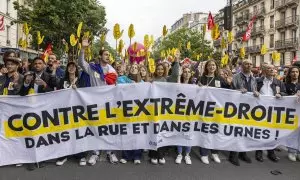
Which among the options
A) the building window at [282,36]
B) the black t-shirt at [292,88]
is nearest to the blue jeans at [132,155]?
the black t-shirt at [292,88]

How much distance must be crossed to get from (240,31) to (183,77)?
5809 cm

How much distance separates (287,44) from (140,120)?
43639 millimetres

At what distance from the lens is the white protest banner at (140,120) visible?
5.32m

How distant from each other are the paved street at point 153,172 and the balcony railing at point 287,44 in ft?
135

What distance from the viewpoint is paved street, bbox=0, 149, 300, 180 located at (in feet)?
16.5

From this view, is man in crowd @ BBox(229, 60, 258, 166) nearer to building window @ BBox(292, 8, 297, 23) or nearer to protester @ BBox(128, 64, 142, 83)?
protester @ BBox(128, 64, 142, 83)

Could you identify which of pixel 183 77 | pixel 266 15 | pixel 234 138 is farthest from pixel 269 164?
pixel 266 15

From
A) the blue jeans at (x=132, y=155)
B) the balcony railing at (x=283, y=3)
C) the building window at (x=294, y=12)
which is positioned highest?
the balcony railing at (x=283, y=3)

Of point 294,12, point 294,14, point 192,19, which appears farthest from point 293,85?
point 192,19

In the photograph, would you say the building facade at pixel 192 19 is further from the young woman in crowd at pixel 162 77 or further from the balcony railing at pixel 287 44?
the young woman in crowd at pixel 162 77

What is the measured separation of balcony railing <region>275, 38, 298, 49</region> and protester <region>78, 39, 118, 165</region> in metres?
41.8

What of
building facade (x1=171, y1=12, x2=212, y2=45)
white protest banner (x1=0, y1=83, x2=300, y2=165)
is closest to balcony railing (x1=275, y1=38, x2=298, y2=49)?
white protest banner (x1=0, y1=83, x2=300, y2=165)

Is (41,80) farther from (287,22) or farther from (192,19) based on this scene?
(192,19)

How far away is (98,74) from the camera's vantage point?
19.0 feet
